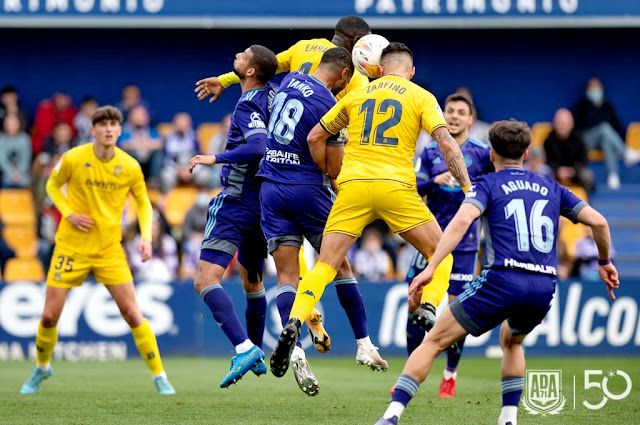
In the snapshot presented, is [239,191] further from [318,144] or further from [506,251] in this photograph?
[506,251]

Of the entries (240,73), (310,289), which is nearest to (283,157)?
(240,73)

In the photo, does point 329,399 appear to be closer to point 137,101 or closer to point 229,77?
point 229,77

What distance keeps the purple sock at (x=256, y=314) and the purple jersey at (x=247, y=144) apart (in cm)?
110

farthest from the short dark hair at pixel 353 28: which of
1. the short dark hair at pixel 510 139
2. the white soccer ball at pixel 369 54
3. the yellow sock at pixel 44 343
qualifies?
the yellow sock at pixel 44 343

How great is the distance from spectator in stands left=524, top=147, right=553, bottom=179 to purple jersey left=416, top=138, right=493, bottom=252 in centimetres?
797

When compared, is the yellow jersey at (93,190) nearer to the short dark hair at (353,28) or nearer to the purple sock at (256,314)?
the purple sock at (256,314)

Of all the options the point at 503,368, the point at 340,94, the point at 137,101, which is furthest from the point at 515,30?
the point at 503,368

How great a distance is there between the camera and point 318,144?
846 cm

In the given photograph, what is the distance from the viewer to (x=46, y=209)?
17.8 metres

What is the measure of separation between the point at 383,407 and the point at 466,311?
2.45 metres

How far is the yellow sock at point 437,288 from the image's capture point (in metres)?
8.27

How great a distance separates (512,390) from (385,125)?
2234 mm

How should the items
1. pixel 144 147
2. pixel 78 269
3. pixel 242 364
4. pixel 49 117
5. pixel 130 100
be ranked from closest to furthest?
1. pixel 242 364
2. pixel 78 269
3. pixel 144 147
4. pixel 49 117
5. pixel 130 100

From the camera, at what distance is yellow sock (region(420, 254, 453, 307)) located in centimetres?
827
